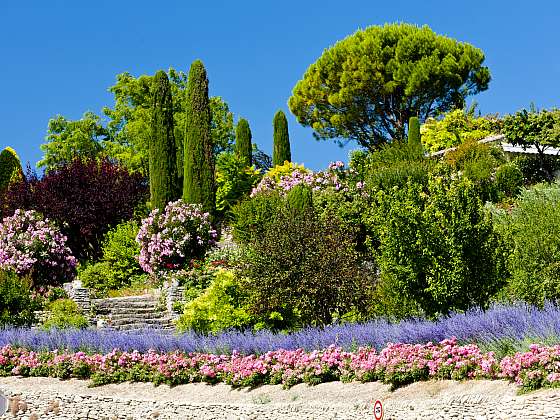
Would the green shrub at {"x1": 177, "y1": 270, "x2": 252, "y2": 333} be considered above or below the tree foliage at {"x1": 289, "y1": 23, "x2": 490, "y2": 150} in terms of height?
below

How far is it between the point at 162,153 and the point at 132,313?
29.2ft

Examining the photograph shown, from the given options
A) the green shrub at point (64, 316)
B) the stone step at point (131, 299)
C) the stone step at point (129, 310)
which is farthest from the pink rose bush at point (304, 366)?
the stone step at point (131, 299)

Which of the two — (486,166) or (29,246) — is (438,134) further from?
(29,246)

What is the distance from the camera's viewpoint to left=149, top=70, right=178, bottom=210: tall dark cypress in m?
25.7

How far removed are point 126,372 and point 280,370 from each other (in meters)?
2.61

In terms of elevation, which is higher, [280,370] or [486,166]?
[486,166]

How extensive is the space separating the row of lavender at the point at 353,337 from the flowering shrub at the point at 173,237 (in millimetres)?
8948

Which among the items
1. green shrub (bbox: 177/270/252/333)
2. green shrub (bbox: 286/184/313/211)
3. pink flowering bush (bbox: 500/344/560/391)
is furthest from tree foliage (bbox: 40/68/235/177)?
pink flowering bush (bbox: 500/344/560/391)

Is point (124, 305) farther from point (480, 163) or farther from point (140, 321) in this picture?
point (480, 163)

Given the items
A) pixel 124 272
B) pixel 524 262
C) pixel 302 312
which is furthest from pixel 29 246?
pixel 524 262

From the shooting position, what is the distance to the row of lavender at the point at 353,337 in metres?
8.62

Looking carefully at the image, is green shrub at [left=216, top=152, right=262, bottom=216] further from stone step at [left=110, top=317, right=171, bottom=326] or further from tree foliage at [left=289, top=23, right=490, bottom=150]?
tree foliage at [left=289, top=23, right=490, bottom=150]

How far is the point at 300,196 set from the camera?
20.1 m

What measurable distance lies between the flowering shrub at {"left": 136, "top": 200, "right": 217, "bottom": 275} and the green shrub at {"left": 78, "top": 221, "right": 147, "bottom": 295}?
57cm
